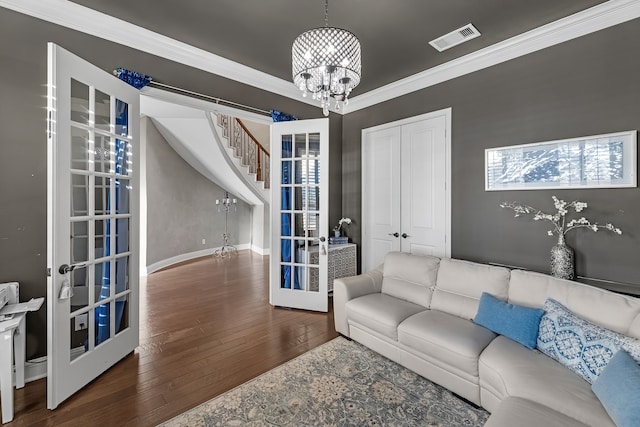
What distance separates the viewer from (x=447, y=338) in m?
A: 2.17

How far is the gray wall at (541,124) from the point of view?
248 cm

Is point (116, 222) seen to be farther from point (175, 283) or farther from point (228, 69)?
point (175, 283)

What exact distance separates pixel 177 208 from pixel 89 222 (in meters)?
4.84

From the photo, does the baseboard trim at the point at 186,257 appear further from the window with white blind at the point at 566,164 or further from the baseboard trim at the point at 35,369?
the window with white blind at the point at 566,164

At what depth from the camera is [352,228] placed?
4.80m

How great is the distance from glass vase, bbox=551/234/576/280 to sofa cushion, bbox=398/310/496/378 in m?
0.94

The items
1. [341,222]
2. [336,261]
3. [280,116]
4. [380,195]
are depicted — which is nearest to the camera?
[280,116]

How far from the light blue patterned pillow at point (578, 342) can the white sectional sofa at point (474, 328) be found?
0.22ft

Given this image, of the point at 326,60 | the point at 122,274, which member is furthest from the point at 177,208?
the point at 326,60

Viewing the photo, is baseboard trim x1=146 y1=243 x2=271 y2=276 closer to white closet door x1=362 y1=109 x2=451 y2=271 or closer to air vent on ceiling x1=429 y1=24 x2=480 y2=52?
white closet door x1=362 y1=109 x2=451 y2=271

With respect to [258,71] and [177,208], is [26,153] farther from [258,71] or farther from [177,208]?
[177,208]

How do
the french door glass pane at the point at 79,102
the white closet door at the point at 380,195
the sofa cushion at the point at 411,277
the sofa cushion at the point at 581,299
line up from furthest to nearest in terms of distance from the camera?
the white closet door at the point at 380,195 < the sofa cushion at the point at 411,277 < the french door glass pane at the point at 79,102 < the sofa cushion at the point at 581,299

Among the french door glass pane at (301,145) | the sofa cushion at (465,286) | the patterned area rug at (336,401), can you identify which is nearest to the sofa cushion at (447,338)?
the sofa cushion at (465,286)

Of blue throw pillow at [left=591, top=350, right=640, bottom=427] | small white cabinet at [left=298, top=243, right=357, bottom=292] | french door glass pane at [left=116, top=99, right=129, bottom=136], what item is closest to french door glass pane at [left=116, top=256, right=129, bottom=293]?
french door glass pane at [left=116, top=99, right=129, bottom=136]
